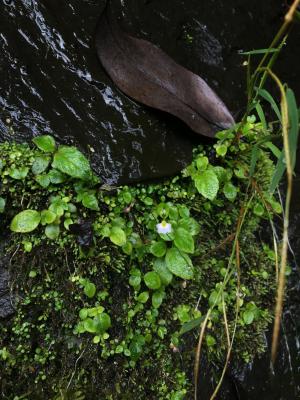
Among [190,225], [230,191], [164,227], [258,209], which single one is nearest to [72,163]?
[164,227]

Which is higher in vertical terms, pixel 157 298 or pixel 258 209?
pixel 258 209

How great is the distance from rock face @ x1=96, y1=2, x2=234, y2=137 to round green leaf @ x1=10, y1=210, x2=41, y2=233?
63cm

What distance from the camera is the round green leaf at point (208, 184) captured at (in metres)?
1.63

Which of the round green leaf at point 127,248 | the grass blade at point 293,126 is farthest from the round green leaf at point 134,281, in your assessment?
the grass blade at point 293,126

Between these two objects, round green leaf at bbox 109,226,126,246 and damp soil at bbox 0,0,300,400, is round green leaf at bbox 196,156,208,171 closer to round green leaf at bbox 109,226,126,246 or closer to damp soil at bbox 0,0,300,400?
damp soil at bbox 0,0,300,400

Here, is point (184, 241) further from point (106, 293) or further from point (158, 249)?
point (106, 293)

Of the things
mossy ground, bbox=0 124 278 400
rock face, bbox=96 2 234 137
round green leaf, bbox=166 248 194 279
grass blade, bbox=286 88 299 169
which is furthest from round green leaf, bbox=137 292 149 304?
grass blade, bbox=286 88 299 169

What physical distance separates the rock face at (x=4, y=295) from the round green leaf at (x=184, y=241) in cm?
66

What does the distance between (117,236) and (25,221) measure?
34 centimetres

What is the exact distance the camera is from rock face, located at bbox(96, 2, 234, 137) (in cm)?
166

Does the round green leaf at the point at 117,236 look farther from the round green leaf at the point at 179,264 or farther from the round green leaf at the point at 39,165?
the round green leaf at the point at 39,165

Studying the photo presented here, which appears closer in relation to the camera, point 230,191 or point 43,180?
point 43,180

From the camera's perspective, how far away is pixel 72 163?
4.76ft

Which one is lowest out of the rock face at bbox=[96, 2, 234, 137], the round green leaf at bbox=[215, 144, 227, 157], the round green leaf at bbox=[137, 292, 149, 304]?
the round green leaf at bbox=[137, 292, 149, 304]
